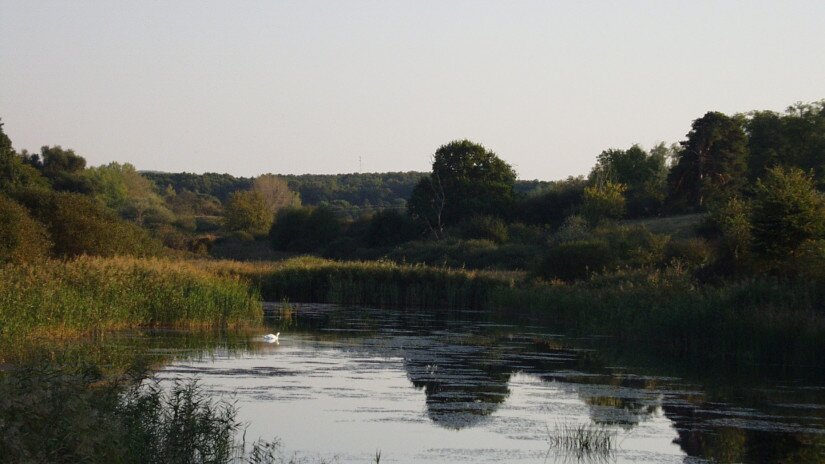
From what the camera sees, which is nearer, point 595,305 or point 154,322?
point 154,322

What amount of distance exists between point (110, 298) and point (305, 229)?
5678 cm

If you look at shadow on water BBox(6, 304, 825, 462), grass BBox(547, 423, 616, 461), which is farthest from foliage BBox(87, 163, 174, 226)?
grass BBox(547, 423, 616, 461)

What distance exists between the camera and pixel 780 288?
28406 mm

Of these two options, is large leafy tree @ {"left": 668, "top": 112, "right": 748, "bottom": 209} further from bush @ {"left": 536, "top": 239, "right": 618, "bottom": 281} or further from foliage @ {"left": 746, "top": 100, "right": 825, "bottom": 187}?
bush @ {"left": 536, "top": 239, "right": 618, "bottom": 281}

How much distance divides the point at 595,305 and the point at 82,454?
89.1 ft

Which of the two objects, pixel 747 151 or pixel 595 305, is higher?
pixel 747 151

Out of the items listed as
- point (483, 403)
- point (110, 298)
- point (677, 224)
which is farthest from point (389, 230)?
point (483, 403)

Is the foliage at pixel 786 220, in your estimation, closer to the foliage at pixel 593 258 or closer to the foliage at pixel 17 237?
the foliage at pixel 593 258

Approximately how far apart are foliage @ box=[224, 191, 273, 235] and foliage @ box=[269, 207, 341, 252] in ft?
28.0

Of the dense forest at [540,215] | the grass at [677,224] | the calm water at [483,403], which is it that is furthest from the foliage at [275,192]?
the calm water at [483,403]

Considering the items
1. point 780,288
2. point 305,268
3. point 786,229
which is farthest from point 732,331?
point 305,268

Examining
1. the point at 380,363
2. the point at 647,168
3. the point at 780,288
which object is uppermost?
the point at 647,168

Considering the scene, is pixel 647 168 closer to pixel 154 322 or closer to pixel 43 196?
pixel 43 196

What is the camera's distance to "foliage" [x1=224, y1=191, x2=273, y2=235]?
315 feet
